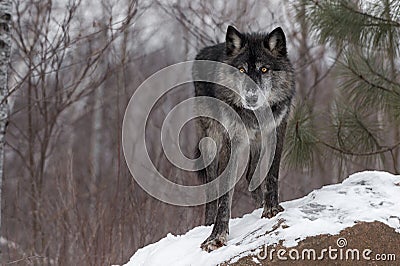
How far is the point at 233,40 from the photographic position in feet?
14.8

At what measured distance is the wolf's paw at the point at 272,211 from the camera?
4.43 metres

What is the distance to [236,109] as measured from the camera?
4488 mm

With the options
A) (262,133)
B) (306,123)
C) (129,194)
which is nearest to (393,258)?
(262,133)

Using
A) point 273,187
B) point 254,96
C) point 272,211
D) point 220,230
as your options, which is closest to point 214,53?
point 254,96

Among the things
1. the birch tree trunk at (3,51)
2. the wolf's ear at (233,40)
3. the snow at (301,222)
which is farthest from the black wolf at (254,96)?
the birch tree trunk at (3,51)

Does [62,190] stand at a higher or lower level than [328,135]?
lower

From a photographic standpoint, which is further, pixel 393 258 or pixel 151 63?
pixel 151 63

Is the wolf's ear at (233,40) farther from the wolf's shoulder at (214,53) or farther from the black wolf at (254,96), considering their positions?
the wolf's shoulder at (214,53)

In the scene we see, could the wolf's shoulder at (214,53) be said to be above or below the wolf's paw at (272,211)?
above

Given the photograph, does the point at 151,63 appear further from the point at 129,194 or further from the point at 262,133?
the point at 262,133

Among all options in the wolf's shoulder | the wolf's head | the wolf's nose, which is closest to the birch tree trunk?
the wolf's shoulder

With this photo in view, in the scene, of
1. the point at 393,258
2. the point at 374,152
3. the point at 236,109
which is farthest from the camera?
the point at 374,152

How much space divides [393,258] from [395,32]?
3132 mm

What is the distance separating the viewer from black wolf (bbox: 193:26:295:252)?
4.23m
